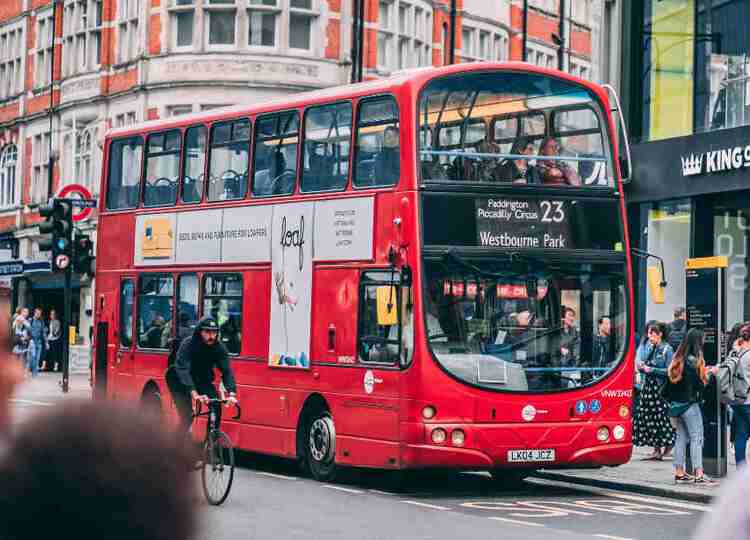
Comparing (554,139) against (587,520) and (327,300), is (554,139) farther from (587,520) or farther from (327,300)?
(587,520)

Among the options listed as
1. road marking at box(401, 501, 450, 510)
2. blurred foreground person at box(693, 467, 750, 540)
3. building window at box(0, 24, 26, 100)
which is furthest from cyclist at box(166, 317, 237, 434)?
building window at box(0, 24, 26, 100)

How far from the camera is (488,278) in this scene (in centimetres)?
1580

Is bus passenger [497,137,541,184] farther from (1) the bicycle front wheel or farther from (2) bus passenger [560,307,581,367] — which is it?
(1) the bicycle front wheel

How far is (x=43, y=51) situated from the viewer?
173 feet

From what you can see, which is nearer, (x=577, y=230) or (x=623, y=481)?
(x=577, y=230)

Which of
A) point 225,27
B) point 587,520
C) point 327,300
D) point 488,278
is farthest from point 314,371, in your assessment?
point 225,27

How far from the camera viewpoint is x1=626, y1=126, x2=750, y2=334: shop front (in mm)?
24406

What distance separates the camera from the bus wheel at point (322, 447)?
16953mm

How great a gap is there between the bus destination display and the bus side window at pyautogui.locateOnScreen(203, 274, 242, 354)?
396 cm

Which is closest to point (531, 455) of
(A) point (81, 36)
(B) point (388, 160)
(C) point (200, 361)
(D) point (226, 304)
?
(B) point (388, 160)

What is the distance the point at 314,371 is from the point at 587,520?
4174 millimetres

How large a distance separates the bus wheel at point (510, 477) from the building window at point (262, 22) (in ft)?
86.4

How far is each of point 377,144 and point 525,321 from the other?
2.26 meters

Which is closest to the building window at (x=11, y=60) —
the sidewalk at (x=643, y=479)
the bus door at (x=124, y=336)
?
the bus door at (x=124, y=336)
